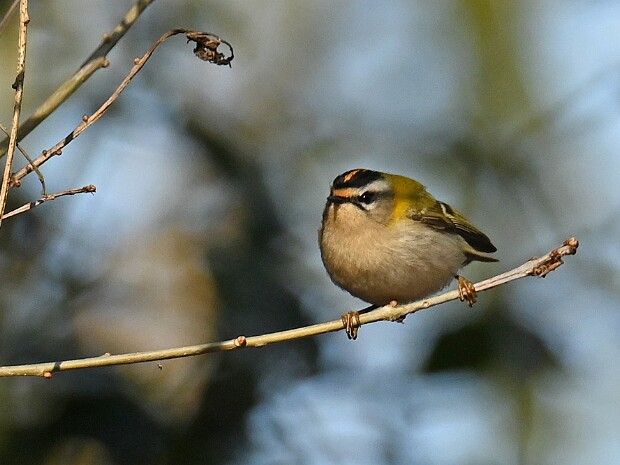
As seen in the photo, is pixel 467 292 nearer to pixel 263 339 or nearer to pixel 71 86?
pixel 263 339

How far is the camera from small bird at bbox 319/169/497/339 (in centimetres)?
380

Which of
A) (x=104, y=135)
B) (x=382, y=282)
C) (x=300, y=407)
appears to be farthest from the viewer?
(x=104, y=135)

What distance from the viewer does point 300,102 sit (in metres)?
5.81

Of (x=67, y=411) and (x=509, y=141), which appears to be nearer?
(x=67, y=411)

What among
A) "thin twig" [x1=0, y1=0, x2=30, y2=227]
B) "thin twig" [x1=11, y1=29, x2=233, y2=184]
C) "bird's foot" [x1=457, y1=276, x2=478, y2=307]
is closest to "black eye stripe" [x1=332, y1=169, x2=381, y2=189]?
"bird's foot" [x1=457, y1=276, x2=478, y2=307]

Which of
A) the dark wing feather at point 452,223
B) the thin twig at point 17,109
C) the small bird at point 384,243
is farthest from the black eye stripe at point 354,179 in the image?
the thin twig at point 17,109

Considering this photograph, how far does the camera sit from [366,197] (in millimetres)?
4051

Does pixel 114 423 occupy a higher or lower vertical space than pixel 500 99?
lower

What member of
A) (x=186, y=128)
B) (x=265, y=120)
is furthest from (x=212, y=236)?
(x=265, y=120)

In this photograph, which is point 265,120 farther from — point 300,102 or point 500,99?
point 500,99

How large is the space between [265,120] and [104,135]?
129cm

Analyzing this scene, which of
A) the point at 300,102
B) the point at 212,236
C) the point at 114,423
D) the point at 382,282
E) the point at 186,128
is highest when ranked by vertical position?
the point at 300,102

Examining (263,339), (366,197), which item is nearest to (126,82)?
(263,339)

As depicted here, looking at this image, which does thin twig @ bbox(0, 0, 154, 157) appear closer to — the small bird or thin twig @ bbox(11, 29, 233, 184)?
thin twig @ bbox(11, 29, 233, 184)
